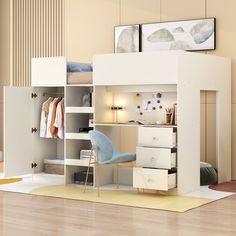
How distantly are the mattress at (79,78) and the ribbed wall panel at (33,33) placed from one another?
172cm

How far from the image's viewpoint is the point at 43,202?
234 inches

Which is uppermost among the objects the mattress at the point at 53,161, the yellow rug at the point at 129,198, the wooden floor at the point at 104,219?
the mattress at the point at 53,161

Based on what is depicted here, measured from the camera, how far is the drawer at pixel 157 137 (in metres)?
6.24

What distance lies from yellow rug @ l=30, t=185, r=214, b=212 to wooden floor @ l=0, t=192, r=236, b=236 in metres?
0.16

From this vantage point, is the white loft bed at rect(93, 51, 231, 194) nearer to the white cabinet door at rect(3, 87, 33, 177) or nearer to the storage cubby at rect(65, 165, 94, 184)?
the storage cubby at rect(65, 165, 94, 184)

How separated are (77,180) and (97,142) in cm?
105

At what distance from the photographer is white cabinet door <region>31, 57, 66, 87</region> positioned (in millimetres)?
7164

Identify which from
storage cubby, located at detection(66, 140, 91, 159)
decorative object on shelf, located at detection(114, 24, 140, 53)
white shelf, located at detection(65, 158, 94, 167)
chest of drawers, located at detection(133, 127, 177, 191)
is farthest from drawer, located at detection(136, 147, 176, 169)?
decorative object on shelf, located at detection(114, 24, 140, 53)

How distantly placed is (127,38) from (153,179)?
2595mm

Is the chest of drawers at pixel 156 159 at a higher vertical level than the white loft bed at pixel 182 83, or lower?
lower

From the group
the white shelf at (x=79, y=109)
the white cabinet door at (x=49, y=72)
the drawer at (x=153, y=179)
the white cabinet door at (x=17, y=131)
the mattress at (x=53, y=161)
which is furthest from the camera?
the mattress at (x=53, y=161)

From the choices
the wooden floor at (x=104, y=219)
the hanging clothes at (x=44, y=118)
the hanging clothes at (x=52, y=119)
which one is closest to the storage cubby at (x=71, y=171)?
the hanging clothes at (x=52, y=119)

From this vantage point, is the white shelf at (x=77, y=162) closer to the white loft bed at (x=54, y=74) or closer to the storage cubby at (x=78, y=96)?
the storage cubby at (x=78, y=96)

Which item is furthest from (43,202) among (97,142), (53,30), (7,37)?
(7,37)
